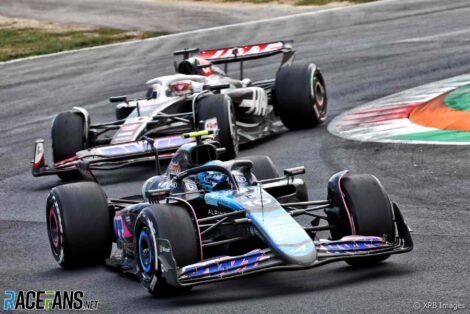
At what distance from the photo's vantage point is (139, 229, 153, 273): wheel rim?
31.9 feet

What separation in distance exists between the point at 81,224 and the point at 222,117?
6.20 m

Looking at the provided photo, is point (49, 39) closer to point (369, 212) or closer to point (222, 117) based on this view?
point (222, 117)

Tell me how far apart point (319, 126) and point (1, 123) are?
297 inches

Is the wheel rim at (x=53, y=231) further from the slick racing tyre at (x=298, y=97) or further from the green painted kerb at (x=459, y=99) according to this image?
the slick racing tyre at (x=298, y=97)

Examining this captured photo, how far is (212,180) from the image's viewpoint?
10.8 m

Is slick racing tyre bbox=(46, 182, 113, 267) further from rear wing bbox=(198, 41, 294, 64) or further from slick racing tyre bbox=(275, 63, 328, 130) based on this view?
rear wing bbox=(198, 41, 294, 64)

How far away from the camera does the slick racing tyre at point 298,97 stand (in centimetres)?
1892

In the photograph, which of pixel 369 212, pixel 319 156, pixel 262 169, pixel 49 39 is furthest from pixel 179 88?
pixel 49 39

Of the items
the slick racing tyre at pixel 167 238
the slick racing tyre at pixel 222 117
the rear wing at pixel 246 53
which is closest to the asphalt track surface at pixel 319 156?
the slick racing tyre at pixel 167 238

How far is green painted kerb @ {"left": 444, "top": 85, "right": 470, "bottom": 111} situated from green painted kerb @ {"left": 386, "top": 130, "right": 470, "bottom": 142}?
37.0 inches

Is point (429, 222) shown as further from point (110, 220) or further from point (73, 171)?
point (73, 171)

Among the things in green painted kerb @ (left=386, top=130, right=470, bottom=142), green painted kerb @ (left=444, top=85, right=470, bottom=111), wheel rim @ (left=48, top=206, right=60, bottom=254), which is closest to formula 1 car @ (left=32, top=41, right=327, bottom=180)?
green painted kerb @ (left=444, top=85, right=470, bottom=111)

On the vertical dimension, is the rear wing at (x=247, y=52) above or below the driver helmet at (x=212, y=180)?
below

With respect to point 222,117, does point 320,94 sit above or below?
below
